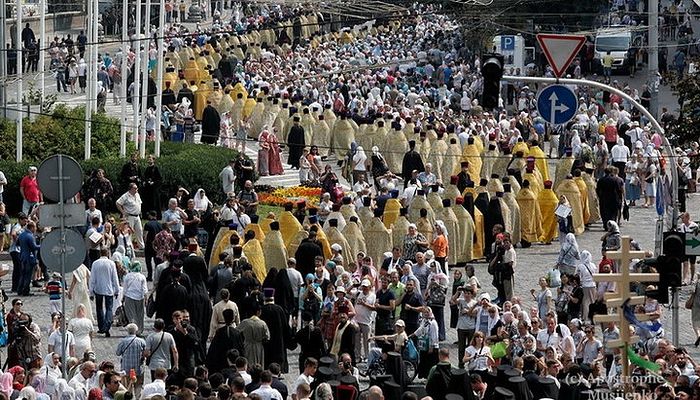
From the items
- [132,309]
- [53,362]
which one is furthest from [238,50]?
[53,362]

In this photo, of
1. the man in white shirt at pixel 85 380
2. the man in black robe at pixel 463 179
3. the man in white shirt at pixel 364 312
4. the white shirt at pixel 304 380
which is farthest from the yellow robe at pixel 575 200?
the man in white shirt at pixel 85 380

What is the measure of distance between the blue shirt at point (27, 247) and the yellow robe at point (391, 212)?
579cm

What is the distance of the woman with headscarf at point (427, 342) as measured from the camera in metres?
30.5

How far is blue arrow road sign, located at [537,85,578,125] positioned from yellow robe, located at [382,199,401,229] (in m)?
8.51

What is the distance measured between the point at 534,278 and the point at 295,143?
12.0m

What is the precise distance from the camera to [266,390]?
26.3 m

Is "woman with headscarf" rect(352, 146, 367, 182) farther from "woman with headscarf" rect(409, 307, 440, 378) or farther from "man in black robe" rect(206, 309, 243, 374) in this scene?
"man in black robe" rect(206, 309, 243, 374)

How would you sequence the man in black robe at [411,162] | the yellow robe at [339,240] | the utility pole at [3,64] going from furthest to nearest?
the utility pole at [3,64]
the man in black robe at [411,162]
the yellow robe at [339,240]

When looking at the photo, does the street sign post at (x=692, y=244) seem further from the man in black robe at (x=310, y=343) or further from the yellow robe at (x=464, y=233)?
the yellow robe at (x=464, y=233)

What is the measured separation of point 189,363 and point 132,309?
11.1 feet

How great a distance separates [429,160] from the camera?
46594mm

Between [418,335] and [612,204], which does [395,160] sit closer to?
[612,204]

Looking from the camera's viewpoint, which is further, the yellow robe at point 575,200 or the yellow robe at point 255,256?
the yellow robe at point 575,200

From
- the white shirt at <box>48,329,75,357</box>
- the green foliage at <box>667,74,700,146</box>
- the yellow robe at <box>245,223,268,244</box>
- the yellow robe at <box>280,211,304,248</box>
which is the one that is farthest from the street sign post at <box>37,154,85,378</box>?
the green foliage at <box>667,74,700,146</box>
